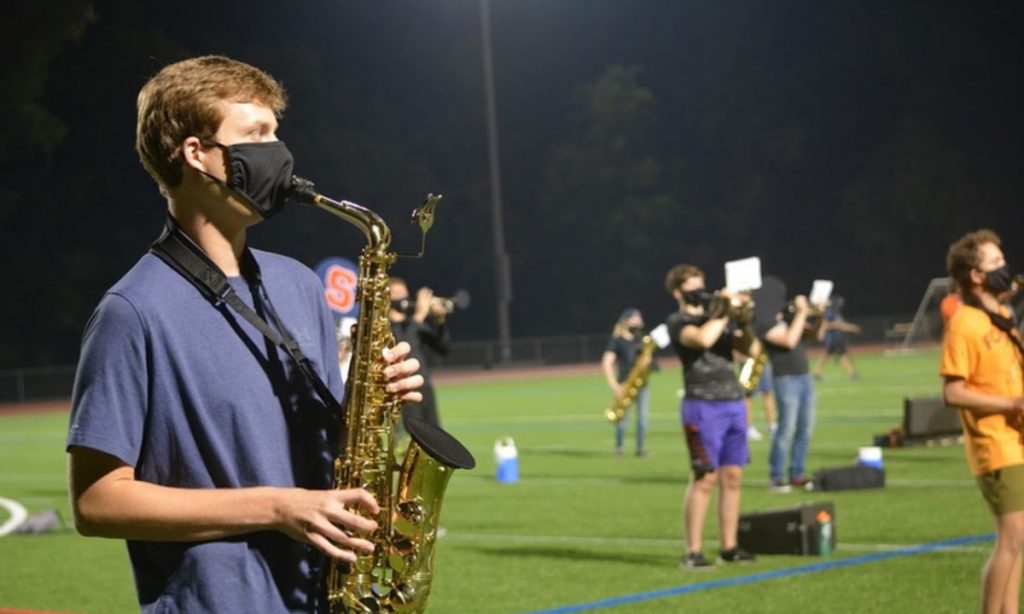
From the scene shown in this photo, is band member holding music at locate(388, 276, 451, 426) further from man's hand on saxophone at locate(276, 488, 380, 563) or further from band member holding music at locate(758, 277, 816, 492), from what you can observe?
man's hand on saxophone at locate(276, 488, 380, 563)

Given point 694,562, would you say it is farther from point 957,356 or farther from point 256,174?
point 256,174

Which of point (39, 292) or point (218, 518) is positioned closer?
point (218, 518)

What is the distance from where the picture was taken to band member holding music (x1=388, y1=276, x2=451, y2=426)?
15.2m

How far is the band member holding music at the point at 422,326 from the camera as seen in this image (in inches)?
597

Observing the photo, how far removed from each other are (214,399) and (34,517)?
13.9m

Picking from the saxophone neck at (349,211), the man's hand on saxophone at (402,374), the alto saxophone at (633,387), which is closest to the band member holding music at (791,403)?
the alto saxophone at (633,387)

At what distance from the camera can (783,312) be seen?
61.5ft

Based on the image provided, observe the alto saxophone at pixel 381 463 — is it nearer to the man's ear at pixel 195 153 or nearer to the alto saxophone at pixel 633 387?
the man's ear at pixel 195 153

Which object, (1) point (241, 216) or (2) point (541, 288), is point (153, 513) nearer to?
(1) point (241, 216)

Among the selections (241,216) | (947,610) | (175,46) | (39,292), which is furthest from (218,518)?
(175,46)

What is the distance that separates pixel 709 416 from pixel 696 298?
4.50 ft

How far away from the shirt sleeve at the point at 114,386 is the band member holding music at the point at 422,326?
1120 cm

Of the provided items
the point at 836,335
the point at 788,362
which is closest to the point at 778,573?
the point at 788,362

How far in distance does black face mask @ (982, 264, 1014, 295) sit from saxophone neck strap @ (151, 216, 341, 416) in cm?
534
